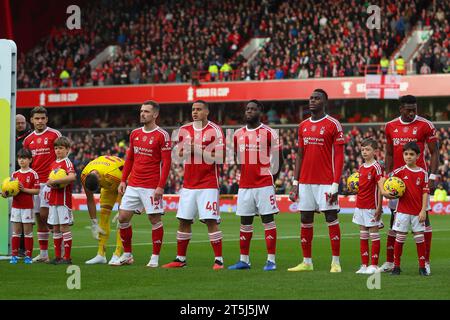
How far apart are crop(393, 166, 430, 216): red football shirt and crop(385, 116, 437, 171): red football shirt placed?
367mm

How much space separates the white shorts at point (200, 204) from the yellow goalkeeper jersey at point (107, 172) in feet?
4.60

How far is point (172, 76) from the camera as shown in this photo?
5238 centimetres

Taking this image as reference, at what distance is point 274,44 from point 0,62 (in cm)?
3568

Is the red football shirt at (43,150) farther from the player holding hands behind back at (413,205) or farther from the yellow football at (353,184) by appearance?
the player holding hands behind back at (413,205)

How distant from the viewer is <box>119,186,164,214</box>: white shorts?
1500 cm

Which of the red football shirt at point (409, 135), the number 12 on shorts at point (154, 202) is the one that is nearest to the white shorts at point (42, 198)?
the number 12 on shorts at point (154, 202)

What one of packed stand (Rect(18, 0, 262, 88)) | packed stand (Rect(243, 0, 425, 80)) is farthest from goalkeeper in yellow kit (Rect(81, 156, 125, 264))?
packed stand (Rect(18, 0, 262, 88))

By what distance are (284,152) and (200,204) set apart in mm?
31595

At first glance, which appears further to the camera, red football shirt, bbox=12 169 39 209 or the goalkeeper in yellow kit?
red football shirt, bbox=12 169 39 209

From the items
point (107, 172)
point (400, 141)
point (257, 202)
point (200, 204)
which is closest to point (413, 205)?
point (400, 141)

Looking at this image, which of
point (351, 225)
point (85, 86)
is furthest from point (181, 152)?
point (85, 86)

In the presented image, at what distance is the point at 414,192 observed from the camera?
1362 cm

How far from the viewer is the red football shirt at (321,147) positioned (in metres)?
14.3

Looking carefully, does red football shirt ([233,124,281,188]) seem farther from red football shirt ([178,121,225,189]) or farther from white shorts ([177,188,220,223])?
white shorts ([177,188,220,223])
